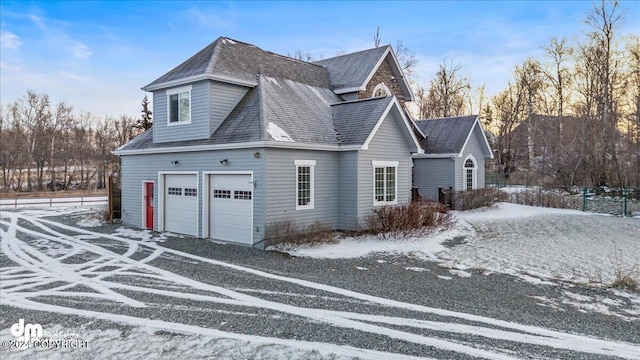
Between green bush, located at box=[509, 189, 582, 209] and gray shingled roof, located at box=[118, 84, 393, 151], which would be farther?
green bush, located at box=[509, 189, 582, 209]

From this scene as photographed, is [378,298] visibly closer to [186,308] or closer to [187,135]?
[186,308]

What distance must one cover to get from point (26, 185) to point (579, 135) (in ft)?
173

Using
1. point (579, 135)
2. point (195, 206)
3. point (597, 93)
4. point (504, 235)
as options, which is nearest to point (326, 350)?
point (195, 206)

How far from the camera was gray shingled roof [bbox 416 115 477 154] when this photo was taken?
72.2ft

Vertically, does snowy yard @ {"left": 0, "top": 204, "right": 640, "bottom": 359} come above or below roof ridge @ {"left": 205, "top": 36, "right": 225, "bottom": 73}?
below

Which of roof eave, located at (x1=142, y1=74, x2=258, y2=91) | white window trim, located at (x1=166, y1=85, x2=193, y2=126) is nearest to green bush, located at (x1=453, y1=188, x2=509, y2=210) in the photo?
roof eave, located at (x1=142, y1=74, x2=258, y2=91)

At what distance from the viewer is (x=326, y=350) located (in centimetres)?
493

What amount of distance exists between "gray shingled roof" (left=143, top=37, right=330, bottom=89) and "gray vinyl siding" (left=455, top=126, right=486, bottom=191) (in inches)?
351

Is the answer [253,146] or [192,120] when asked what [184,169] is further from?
[253,146]

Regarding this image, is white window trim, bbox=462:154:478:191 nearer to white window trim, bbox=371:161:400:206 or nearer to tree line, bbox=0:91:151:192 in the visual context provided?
white window trim, bbox=371:161:400:206

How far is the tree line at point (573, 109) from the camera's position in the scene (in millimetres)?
27562

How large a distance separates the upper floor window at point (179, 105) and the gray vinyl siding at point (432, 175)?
13133 mm

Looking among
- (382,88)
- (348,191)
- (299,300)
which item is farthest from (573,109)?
(299,300)

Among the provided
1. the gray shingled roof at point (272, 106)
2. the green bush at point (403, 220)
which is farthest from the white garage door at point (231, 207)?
the green bush at point (403, 220)
